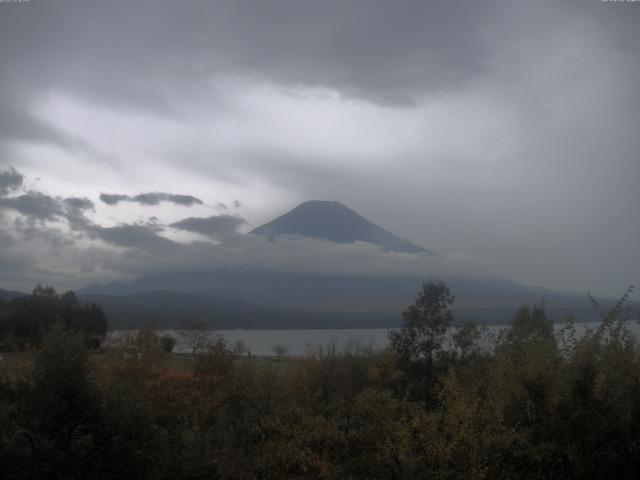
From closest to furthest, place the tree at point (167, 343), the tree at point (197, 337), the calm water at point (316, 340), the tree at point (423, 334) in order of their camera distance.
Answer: the calm water at point (316, 340) < the tree at point (423, 334) < the tree at point (197, 337) < the tree at point (167, 343)

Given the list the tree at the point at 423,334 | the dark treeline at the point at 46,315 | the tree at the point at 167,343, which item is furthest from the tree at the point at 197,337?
the dark treeline at the point at 46,315

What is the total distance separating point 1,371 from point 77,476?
920 centimetres

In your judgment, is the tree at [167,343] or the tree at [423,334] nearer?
the tree at [423,334]

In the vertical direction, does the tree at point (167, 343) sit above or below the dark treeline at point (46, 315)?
below

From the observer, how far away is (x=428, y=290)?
26359mm

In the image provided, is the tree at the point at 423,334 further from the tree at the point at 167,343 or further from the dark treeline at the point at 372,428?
the tree at the point at 167,343

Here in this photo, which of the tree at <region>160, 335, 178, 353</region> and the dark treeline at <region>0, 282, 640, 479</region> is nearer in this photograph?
the dark treeline at <region>0, 282, 640, 479</region>

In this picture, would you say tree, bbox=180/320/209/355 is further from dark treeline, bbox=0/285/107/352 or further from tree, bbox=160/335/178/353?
dark treeline, bbox=0/285/107/352

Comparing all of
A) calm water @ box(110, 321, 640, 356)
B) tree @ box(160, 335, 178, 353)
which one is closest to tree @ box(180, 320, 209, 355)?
calm water @ box(110, 321, 640, 356)

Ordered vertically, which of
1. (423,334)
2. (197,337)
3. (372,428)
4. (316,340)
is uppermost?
(423,334)

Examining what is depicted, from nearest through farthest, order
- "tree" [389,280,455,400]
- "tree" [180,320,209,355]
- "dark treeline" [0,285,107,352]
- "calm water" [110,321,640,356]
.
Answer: "calm water" [110,321,640,356] < "tree" [389,280,455,400] < "tree" [180,320,209,355] < "dark treeline" [0,285,107,352]

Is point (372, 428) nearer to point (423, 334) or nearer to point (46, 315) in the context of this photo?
point (423, 334)

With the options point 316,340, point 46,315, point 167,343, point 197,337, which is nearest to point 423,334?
point 197,337

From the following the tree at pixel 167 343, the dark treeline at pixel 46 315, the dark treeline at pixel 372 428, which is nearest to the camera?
the dark treeline at pixel 372 428
